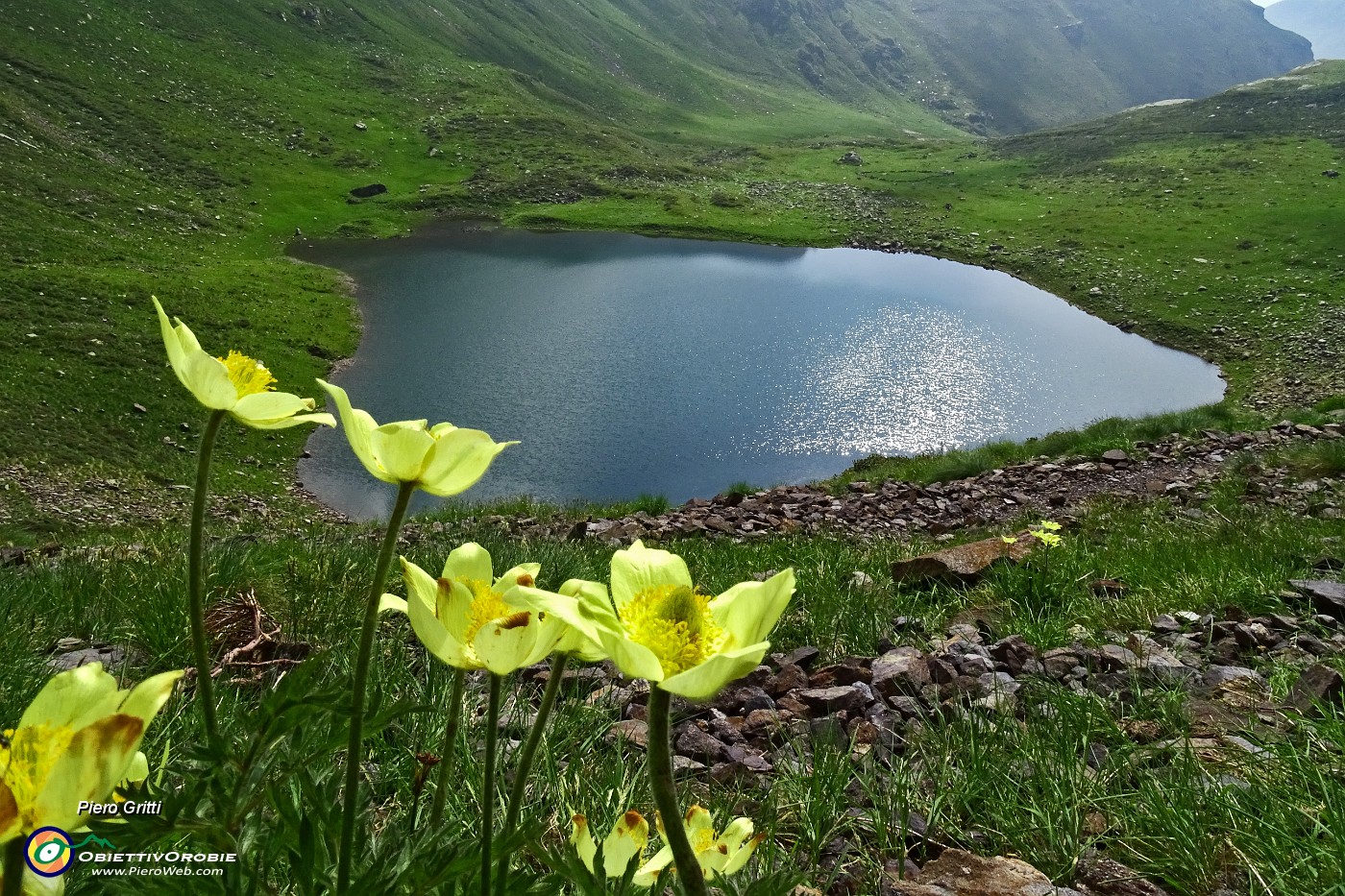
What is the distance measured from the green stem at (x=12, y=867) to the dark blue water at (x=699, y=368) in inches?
832

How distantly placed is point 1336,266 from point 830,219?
3777cm

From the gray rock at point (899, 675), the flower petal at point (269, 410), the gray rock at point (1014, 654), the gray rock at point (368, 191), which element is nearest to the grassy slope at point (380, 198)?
the gray rock at point (368, 191)

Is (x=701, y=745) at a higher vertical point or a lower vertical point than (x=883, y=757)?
lower

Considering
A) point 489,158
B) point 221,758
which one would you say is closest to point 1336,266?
point 221,758

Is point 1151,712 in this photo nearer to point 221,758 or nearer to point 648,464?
point 221,758

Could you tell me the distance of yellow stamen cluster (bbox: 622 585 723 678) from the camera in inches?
43.3

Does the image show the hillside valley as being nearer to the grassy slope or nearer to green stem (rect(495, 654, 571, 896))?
green stem (rect(495, 654, 571, 896))

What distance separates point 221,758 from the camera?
1220 mm

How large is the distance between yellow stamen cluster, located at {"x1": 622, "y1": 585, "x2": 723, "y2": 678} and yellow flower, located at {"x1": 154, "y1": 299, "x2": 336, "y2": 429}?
680 mm

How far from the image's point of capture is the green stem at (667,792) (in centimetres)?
88

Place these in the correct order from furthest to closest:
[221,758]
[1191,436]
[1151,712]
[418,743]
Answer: [1191,436] < [1151,712] < [418,743] < [221,758]

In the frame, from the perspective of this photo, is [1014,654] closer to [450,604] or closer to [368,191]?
[450,604]

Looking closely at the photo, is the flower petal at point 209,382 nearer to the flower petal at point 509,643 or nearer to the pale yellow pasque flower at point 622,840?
the flower petal at point 509,643

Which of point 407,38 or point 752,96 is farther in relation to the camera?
point 752,96
